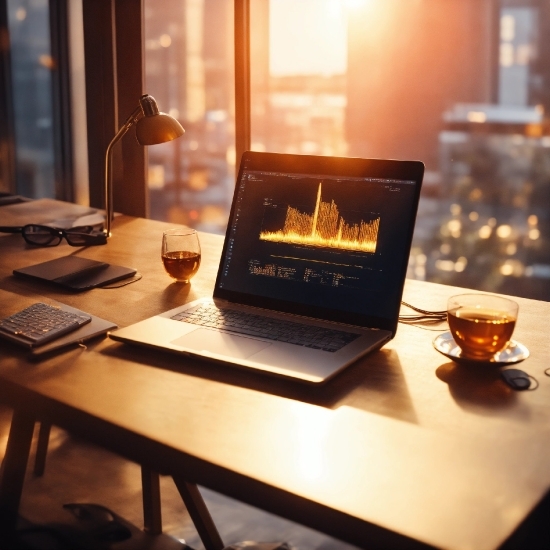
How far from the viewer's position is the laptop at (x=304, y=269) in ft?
3.69

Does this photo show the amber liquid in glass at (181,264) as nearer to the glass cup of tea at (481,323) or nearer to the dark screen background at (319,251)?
the dark screen background at (319,251)

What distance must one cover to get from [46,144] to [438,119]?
6.95 feet

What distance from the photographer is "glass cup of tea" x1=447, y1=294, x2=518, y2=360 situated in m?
1.05

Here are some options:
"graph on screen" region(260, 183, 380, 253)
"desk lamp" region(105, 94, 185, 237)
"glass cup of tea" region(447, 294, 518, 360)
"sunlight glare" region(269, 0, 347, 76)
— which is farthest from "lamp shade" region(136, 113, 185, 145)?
"sunlight glare" region(269, 0, 347, 76)

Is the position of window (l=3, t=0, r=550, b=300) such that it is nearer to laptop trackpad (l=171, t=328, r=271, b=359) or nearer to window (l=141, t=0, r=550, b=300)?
window (l=141, t=0, r=550, b=300)

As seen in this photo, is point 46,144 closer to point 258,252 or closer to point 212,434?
point 258,252

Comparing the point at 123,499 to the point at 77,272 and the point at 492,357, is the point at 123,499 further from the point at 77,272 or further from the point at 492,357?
the point at 492,357

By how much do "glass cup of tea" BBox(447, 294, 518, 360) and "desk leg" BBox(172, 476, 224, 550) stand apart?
0.77m

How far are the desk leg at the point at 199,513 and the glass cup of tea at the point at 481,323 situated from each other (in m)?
0.77

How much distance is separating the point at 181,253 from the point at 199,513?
581 mm

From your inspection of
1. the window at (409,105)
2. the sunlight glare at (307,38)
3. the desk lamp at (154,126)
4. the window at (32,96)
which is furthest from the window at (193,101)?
the desk lamp at (154,126)

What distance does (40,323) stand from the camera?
47.0 inches

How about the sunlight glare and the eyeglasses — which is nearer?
the eyeglasses

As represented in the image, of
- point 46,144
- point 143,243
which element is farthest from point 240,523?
point 46,144
